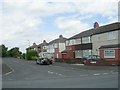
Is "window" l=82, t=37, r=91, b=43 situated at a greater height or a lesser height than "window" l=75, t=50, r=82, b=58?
greater

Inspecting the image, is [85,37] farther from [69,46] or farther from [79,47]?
[69,46]

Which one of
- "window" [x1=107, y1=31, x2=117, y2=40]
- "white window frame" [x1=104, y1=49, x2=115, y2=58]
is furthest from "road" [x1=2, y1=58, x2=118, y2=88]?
"window" [x1=107, y1=31, x2=117, y2=40]

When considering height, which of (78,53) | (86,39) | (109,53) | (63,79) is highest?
(86,39)

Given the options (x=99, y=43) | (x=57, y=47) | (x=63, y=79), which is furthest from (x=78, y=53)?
(x=63, y=79)

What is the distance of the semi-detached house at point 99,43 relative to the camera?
47625 mm

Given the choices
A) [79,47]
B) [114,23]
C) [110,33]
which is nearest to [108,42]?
[110,33]

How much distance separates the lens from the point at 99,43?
54969 millimetres

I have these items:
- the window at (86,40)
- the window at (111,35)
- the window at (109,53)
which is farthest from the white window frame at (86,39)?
the window at (109,53)

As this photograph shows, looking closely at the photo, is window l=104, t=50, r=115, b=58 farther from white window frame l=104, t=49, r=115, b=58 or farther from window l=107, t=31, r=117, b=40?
window l=107, t=31, r=117, b=40

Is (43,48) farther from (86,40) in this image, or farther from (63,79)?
(63,79)

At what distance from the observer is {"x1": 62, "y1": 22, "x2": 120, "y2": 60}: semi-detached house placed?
156 feet

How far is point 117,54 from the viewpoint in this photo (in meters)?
45.8

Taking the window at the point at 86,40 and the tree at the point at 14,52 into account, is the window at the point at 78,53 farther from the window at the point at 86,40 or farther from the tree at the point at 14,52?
the tree at the point at 14,52

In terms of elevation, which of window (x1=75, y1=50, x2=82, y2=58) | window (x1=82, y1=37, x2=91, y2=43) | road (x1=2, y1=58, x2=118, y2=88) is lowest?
road (x1=2, y1=58, x2=118, y2=88)
